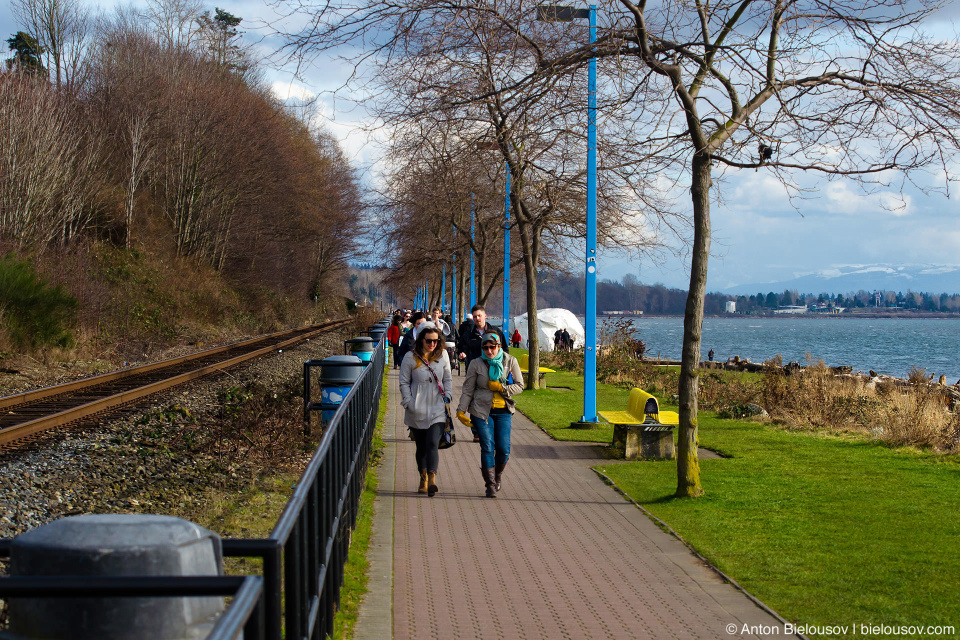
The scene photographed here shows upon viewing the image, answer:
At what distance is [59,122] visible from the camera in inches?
1199

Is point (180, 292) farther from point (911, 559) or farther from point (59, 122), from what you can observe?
point (911, 559)

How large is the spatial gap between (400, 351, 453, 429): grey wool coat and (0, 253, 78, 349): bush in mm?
15574

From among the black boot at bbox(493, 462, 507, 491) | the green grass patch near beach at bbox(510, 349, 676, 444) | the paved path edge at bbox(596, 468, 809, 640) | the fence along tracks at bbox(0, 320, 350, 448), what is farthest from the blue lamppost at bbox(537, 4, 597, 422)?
the fence along tracks at bbox(0, 320, 350, 448)

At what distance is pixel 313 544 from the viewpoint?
13.5 feet

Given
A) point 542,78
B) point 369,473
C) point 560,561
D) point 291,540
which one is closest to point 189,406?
point 369,473

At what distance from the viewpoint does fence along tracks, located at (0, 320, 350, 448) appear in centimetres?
1255

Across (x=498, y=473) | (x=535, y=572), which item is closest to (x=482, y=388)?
(x=498, y=473)

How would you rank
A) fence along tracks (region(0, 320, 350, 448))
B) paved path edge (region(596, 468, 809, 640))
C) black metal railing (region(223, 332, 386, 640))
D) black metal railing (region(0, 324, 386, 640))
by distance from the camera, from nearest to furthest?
black metal railing (region(0, 324, 386, 640))
black metal railing (region(223, 332, 386, 640))
paved path edge (region(596, 468, 809, 640))
fence along tracks (region(0, 320, 350, 448))

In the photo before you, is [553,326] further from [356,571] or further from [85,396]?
[356,571]

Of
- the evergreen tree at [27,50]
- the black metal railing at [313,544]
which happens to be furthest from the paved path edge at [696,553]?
the evergreen tree at [27,50]

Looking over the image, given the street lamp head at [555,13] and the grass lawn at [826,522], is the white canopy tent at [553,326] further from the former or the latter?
the street lamp head at [555,13]

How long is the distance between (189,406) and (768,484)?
981cm

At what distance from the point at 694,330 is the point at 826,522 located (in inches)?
94.2

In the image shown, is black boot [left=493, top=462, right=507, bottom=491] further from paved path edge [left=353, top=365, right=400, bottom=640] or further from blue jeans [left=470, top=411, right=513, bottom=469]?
paved path edge [left=353, top=365, right=400, bottom=640]
